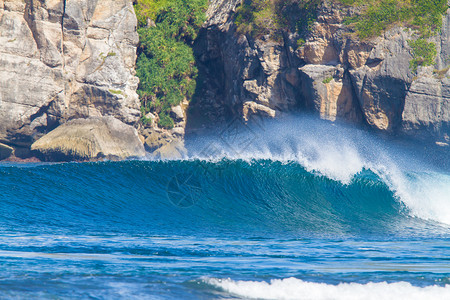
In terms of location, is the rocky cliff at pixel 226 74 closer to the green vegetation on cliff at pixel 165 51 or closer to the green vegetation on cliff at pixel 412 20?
the green vegetation on cliff at pixel 412 20

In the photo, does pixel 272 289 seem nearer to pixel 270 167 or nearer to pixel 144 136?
pixel 270 167

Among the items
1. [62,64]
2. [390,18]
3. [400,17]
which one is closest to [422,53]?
[400,17]

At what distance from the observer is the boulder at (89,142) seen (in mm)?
23875

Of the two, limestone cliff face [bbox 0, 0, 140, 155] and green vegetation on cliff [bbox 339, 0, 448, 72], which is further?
limestone cliff face [bbox 0, 0, 140, 155]

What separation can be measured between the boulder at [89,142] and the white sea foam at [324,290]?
2052 cm

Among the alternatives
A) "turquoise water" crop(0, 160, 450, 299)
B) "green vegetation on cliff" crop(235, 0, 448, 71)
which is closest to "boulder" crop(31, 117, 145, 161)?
"green vegetation on cliff" crop(235, 0, 448, 71)

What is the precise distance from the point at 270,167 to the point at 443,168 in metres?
15.2

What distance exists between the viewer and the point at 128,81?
26.4m

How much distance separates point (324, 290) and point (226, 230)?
149 inches

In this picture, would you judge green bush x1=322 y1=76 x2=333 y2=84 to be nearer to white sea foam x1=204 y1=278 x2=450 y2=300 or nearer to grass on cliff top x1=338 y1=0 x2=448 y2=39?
grass on cliff top x1=338 y1=0 x2=448 y2=39

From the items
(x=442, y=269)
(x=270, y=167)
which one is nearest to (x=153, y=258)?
(x=442, y=269)

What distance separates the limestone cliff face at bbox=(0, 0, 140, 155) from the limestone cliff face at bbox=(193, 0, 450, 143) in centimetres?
592

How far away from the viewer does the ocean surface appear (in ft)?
13.7

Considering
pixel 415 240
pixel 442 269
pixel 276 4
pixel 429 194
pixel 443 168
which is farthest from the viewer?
pixel 276 4
